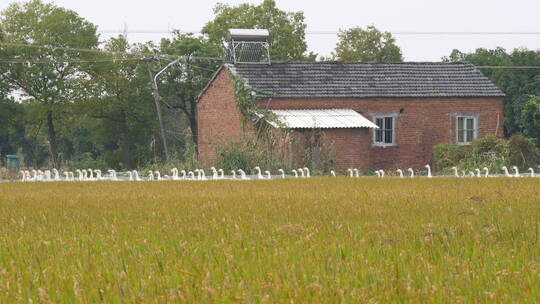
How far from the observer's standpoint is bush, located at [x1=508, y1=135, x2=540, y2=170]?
35.0m

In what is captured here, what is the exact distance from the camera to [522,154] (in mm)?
35094

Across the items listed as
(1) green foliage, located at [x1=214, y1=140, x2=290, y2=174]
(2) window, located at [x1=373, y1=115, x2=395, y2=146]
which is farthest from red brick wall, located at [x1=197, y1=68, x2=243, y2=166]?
(1) green foliage, located at [x1=214, y1=140, x2=290, y2=174]

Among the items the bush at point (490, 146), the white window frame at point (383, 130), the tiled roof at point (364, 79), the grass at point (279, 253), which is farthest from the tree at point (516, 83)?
the grass at point (279, 253)

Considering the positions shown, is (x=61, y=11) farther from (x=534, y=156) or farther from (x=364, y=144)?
(x=534, y=156)

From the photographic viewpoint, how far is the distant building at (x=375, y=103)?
41.7 m

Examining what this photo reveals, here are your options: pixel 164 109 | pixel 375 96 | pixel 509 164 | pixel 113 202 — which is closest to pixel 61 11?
pixel 164 109

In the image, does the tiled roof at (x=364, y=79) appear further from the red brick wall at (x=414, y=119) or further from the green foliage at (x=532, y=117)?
the green foliage at (x=532, y=117)

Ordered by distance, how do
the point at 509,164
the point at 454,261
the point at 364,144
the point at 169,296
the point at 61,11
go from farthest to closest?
the point at 61,11 → the point at 364,144 → the point at 509,164 → the point at 454,261 → the point at 169,296

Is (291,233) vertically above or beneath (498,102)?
beneath

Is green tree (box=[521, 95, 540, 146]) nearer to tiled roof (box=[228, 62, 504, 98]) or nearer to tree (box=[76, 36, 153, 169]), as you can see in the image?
tiled roof (box=[228, 62, 504, 98])

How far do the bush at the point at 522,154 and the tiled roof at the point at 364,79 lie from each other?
9390mm

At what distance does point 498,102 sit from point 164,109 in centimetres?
2767

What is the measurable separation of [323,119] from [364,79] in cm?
493

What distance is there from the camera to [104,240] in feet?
28.3
